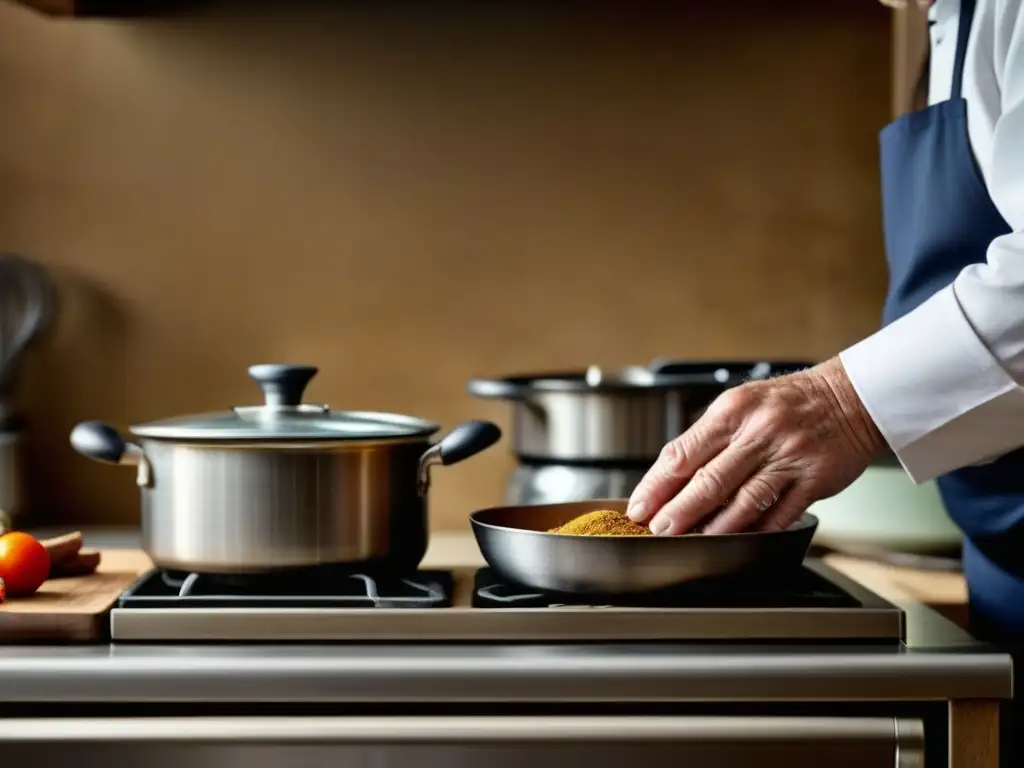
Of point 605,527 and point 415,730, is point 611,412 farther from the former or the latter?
point 415,730

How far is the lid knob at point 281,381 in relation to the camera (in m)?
0.97

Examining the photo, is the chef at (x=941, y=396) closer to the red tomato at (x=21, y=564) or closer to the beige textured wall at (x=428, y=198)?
the red tomato at (x=21, y=564)

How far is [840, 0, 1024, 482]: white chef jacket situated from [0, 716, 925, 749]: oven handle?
0.22m

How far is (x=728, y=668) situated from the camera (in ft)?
2.61

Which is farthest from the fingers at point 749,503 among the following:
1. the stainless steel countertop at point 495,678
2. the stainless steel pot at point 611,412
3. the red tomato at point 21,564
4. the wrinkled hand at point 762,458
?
the red tomato at point 21,564

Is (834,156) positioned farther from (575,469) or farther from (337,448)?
(337,448)

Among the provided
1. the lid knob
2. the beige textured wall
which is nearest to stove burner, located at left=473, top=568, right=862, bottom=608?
the lid knob

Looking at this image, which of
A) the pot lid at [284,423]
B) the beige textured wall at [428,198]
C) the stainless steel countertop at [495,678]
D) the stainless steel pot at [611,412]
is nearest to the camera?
the stainless steel countertop at [495,678]

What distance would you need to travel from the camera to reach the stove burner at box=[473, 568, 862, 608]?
0.85 m

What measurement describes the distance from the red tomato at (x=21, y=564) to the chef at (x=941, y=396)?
466mm

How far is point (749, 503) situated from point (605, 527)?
110 mm

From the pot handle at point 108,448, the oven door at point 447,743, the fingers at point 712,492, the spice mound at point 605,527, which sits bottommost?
the oven door at point 447,743

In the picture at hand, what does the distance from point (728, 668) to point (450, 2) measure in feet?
3.75

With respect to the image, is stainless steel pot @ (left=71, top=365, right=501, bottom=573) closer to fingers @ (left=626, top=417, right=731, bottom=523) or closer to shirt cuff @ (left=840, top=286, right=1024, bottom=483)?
fingers @ (left=626, top=417, right=731, bottom=523)
